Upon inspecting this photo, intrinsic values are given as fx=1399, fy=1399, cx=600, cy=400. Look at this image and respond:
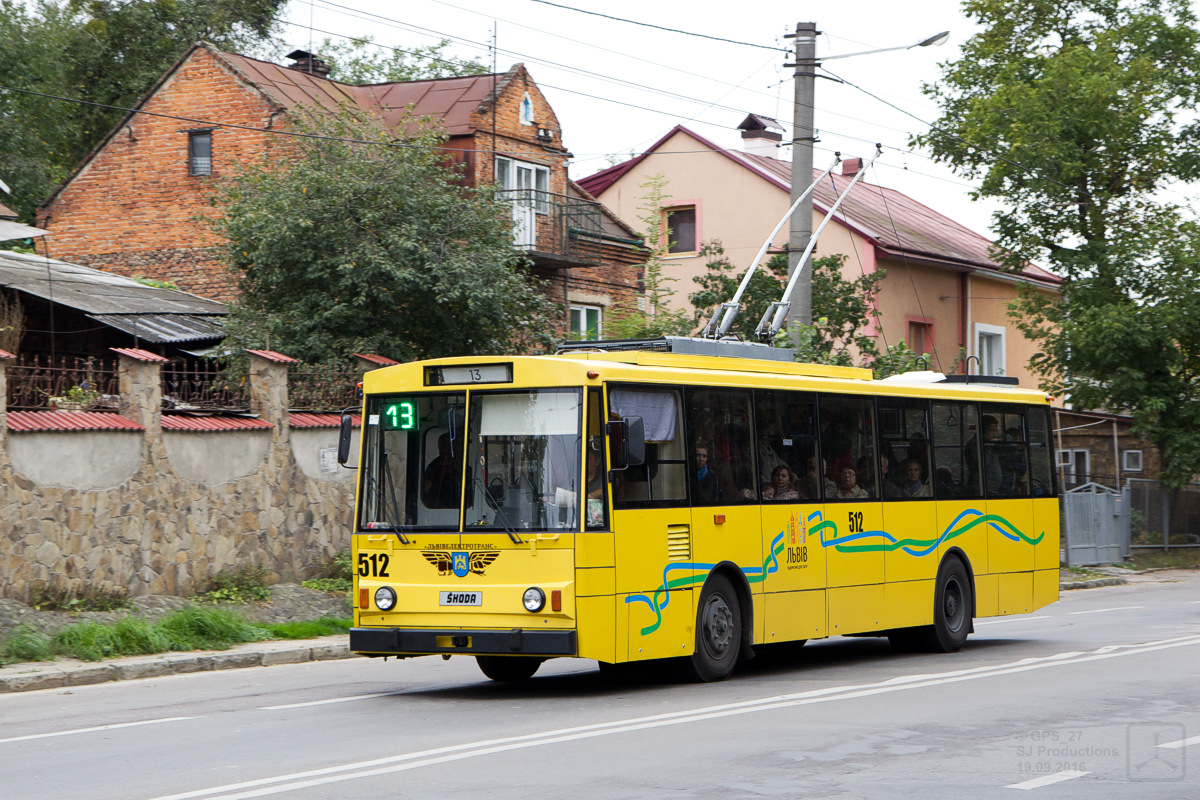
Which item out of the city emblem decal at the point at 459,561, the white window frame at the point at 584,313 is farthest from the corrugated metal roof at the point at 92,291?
the city emblem decal at the point at 459,561

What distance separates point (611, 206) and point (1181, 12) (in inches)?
645

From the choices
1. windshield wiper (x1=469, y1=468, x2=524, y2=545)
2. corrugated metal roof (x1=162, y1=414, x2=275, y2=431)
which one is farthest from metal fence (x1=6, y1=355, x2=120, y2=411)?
windshield wiper (x1=469, y1=468, x2=524, y2=545)

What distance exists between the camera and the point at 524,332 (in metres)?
23.6

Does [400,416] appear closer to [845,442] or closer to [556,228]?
[845,442]

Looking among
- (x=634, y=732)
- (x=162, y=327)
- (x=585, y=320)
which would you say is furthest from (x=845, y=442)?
(x=585, y=320)

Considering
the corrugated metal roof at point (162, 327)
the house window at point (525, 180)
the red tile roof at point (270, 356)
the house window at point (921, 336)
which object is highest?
the house window at point (525, 180)

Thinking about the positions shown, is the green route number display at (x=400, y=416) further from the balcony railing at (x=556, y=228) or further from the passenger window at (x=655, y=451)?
the balcony railing at (x=556, y=228)

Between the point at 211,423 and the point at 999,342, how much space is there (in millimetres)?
31130

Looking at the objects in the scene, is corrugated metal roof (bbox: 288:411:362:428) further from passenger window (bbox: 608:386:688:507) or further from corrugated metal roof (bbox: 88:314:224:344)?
passenger window (bbox: 608:386:688:507)

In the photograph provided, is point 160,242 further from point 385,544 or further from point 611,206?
point 385,544

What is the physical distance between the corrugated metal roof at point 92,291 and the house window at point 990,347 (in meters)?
24.1

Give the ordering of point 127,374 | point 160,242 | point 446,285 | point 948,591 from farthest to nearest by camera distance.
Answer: point 160,242 < point 446,285 < point 127,374 < point 948,591

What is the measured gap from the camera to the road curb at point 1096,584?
27744 millimetres

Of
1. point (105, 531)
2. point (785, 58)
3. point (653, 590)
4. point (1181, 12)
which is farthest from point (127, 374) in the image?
point (1181, 12)
